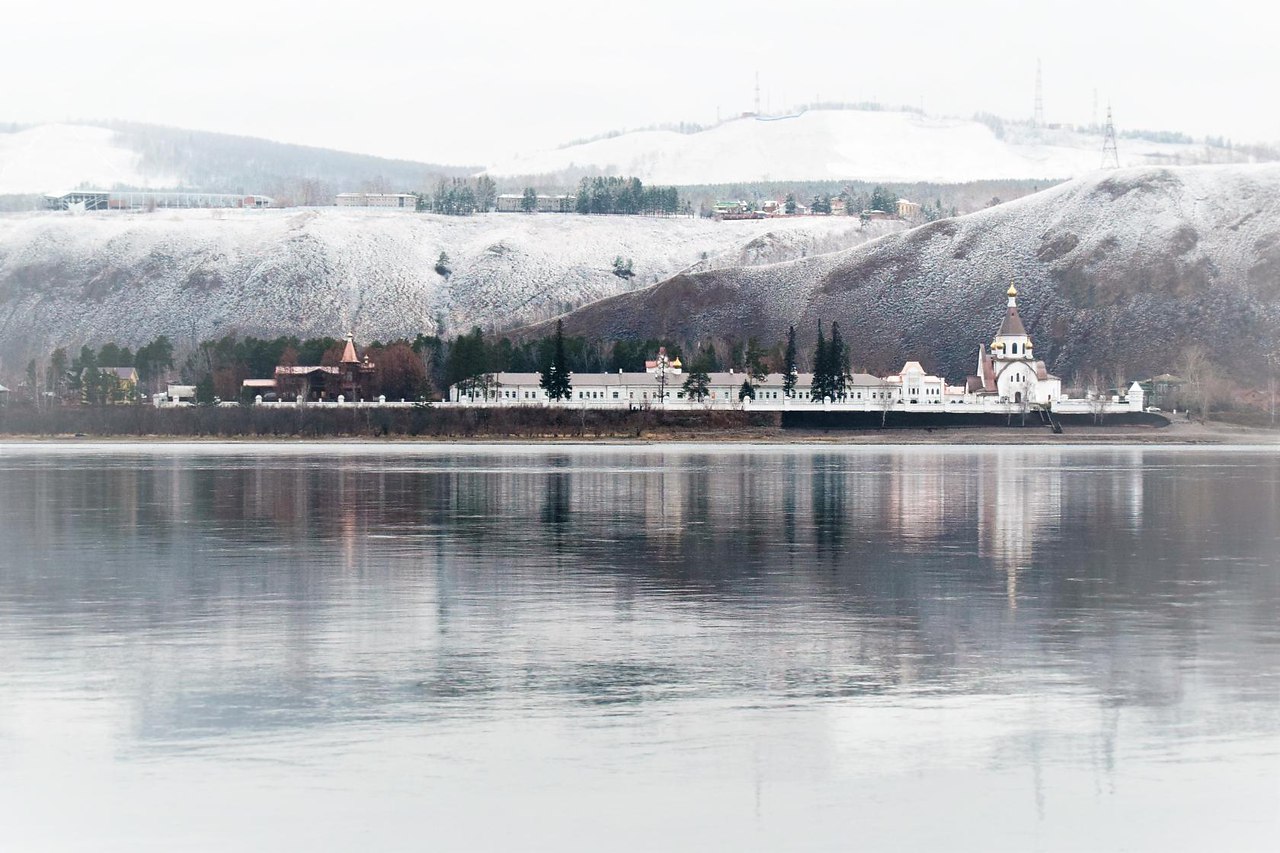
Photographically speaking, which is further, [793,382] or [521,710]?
[793,382]

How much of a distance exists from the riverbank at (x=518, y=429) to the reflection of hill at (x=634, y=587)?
72.3 meters

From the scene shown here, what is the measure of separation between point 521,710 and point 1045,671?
742cm

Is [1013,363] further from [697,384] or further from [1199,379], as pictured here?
[697,384]

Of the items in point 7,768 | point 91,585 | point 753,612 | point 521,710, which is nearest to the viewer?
point 7,768

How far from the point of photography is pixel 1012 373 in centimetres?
17250

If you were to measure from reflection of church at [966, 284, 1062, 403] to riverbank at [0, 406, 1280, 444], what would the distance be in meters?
24.4

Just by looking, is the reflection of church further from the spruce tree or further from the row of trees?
the row of trees

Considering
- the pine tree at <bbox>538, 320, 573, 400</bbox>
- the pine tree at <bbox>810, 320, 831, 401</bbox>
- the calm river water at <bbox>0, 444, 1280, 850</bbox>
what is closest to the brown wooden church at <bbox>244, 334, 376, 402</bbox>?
the pine tree at <bbox>538, 320, 573, 400</bbox>

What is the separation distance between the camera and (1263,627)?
26.0 metres

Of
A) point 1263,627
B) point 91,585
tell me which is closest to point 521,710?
point 1263,627

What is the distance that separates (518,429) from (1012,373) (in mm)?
60008

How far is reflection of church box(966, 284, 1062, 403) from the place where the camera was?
6718 inches

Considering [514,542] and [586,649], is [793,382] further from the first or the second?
[586,649]

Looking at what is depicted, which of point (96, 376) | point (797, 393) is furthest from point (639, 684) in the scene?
point (96, 376)
